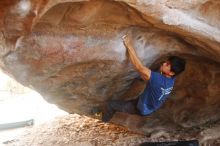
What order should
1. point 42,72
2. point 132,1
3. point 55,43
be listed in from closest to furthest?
point 132,1, point 55,43, point 42,72

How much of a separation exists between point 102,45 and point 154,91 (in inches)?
30.1

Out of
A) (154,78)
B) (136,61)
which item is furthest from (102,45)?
(154,78)

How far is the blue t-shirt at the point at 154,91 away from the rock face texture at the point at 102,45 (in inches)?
16.2

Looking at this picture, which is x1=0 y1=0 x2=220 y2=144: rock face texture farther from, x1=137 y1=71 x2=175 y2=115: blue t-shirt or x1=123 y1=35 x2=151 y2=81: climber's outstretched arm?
x1=137 y1=71 x2=175 y2=115: blue t-shirt

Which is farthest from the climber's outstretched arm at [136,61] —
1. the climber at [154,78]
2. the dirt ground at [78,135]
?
the dirt ground at [78,135]

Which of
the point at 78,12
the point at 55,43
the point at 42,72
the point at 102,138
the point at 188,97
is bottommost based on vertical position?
the point at 102,138

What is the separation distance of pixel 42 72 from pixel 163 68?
4.49 ft

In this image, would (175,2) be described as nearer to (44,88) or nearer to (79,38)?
(79,38)

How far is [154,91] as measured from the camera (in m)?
3.75

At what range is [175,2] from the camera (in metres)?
3.27

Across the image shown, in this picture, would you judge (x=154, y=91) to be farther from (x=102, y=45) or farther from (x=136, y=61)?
(x=102, y=45)

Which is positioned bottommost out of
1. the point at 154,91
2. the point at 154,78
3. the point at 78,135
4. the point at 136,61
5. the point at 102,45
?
the point at 78,135

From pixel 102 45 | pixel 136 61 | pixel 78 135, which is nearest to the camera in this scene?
pixel 136 61

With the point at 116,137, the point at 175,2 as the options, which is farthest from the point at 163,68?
the point at 116,137
